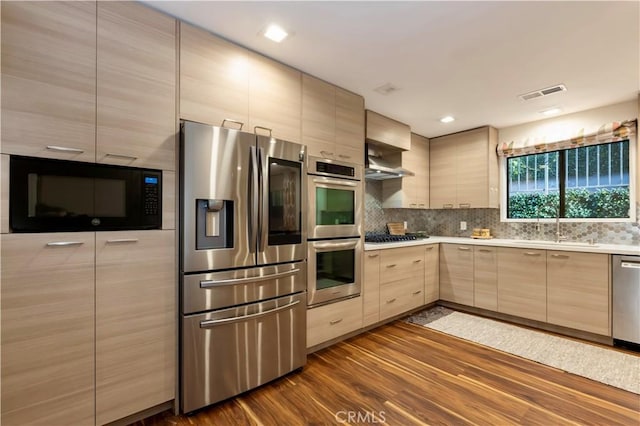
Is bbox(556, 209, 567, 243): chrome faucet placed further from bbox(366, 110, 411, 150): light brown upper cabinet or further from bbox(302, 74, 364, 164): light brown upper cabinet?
bbox(302, 74, 364, 164): light brown upper cabinet

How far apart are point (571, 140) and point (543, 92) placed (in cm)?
101

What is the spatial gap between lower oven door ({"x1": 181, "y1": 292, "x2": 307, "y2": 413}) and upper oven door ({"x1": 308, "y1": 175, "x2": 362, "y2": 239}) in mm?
635

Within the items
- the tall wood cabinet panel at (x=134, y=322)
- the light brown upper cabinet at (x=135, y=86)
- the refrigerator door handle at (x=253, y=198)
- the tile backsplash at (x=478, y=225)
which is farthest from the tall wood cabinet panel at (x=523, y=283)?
the light brown upper cabinet at (x=135, y=86)

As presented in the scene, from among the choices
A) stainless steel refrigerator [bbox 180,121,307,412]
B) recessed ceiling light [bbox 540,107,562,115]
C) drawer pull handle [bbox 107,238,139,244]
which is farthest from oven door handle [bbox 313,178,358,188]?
recessed ceiling light [bbox 540,107,562,115]

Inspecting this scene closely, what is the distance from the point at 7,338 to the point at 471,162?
473 cm

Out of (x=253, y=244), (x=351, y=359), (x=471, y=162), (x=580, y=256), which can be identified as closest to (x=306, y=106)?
(x=253, y=244)

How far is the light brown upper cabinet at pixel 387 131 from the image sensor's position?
11.1ft

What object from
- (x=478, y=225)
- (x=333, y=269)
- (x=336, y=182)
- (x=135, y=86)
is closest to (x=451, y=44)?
(x=336, y=182)

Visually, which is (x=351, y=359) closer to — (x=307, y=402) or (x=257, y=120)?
(x=307, y=402)

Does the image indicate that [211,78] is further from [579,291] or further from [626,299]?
[626,299]

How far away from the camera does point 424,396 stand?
2.00m

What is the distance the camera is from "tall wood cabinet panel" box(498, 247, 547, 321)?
126 inches

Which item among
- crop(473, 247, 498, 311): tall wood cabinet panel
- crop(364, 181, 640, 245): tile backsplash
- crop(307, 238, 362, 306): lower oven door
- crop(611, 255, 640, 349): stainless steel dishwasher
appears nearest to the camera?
crop(307, 238, 362, 306): lower oven door

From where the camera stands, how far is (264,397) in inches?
78.1
